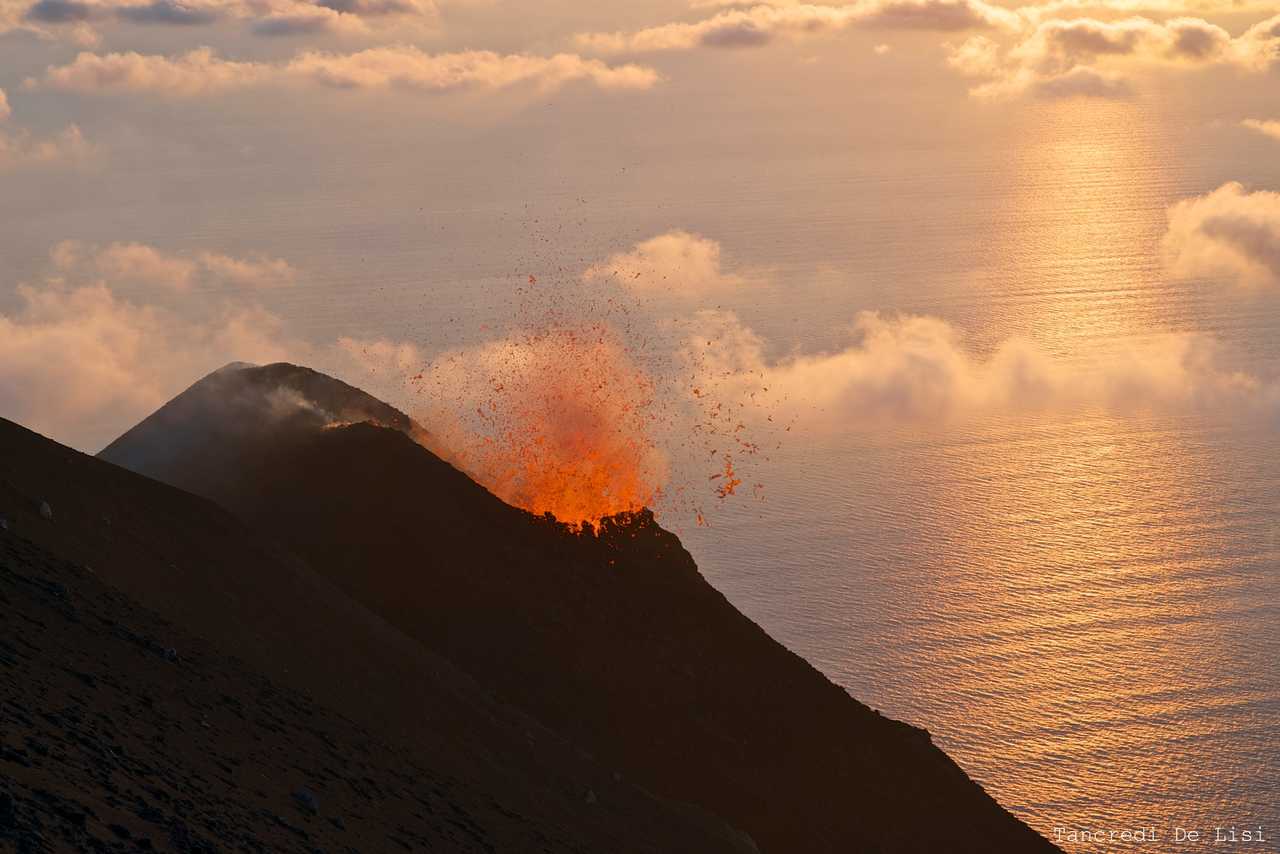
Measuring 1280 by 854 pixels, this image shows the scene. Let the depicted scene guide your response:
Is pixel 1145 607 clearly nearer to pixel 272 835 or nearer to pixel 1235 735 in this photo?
pixel 1235 735

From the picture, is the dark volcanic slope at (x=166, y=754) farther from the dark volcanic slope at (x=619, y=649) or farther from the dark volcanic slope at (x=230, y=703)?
the dark volcanic slope at (x=619, y=649)

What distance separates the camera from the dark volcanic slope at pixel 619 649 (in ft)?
146

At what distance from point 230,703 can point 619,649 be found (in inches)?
839

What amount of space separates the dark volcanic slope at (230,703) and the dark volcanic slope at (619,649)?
14.8 ft

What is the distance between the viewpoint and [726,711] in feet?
154

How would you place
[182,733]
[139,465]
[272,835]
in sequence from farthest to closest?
[139,465] < [182,733] < [272,835]

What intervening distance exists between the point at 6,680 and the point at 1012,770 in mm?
109874

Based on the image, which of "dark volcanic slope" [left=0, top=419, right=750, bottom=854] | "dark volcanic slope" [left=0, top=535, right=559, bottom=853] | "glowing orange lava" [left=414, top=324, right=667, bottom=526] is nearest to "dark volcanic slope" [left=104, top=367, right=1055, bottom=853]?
"glowing orange lava" [left=414, top=324, right=667, bottom=526]

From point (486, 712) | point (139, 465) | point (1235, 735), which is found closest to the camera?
point (486, 712)

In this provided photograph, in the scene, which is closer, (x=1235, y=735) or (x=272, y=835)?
(x=272, y=835)

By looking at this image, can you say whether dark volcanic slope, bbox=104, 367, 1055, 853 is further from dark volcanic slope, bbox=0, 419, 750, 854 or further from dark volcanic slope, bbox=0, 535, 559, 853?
dark volcanic slope, bbox=0, 535, 559, 853

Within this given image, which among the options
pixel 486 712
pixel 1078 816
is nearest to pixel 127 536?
pixel 486 712

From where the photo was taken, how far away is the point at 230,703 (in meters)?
27.4

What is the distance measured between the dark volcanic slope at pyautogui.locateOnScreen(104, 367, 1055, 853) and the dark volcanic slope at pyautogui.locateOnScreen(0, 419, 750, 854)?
4506mm
